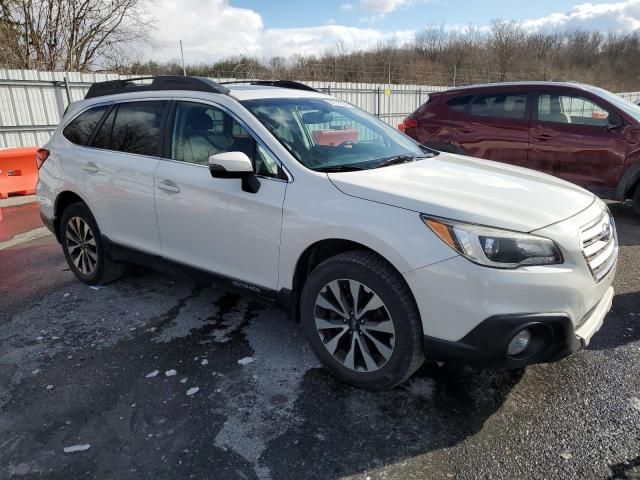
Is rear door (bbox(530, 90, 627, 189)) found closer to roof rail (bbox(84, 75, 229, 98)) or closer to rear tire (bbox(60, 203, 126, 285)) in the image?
roof rail (bbox(84, 75, 229, 98))

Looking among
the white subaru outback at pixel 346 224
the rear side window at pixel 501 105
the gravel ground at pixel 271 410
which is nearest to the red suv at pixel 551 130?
the rear side window at pixel 501 105

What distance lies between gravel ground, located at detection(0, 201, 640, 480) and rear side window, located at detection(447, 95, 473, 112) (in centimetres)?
441

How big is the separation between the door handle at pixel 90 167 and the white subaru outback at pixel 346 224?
0.02 metres

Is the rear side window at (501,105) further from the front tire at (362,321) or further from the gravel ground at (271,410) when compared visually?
the front tire at (362,321)

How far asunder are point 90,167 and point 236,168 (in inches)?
76.2

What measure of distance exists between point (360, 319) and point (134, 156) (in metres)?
2.29

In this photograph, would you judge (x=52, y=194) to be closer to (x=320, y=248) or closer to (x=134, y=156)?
(x=134, y=156)

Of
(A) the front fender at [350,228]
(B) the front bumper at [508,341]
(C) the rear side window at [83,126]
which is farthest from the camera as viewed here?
(C) the rear side window at [83,126]

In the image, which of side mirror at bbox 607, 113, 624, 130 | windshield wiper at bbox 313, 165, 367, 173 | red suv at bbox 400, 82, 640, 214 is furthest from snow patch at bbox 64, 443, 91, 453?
side mirror at bbox 607, 113, 624, 130

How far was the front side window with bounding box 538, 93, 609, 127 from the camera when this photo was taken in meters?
6.48

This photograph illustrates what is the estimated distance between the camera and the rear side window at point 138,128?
3750 millimetres

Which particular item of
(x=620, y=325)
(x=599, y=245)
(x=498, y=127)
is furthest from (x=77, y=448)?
(x=498, y=127)

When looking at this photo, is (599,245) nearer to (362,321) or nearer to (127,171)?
(362,321)

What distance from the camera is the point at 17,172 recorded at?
8.95 m
